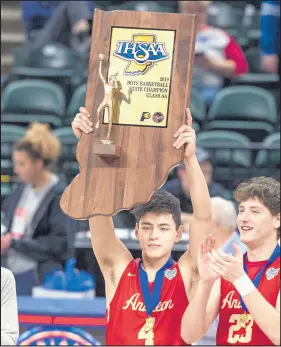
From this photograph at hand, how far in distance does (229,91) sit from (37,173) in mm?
2304

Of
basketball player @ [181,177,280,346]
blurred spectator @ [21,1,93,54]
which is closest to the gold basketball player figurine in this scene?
basketball player @ [181,177,280,346]

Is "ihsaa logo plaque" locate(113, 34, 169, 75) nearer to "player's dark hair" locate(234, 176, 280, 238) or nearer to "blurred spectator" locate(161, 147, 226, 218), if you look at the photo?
"player's dark hair" locate(234, 176, 280, 238)

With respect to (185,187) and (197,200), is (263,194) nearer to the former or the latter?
(197,200)

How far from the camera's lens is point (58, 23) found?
837 centimetres

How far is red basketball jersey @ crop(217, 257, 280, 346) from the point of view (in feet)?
11.1

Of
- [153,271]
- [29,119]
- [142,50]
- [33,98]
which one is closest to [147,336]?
[153,271]

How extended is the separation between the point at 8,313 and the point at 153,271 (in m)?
0.55

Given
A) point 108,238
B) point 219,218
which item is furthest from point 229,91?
point 108,238

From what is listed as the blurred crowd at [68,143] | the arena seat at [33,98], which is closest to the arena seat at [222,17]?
the blurred crowd at [68,143]

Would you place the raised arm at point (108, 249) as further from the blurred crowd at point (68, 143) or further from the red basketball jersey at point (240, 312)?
the blurred crowd at point (68, 143)

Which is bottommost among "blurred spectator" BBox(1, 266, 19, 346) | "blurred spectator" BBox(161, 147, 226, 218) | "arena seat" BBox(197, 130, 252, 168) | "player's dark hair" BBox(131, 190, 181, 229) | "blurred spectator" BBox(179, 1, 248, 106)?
"blurred spectator" BBox(1, 266, 19, 346)

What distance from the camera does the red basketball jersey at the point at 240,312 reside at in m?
3.39

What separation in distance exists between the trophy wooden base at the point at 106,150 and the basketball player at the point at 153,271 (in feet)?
0.42

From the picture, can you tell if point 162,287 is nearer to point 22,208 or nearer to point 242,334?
point 242,334
